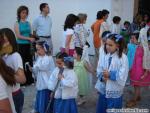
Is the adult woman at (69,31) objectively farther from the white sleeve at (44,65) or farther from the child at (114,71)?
the child at (114,71)

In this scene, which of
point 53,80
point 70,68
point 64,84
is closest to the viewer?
point 64,84

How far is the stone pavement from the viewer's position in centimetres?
620

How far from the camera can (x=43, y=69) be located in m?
5.61

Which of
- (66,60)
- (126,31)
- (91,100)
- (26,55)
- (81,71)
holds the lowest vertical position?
(91,100)

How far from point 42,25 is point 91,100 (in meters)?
2.14

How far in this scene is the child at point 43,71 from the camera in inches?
221

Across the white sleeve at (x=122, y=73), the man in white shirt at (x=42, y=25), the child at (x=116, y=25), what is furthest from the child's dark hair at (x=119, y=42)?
the child at (x=116, y=25)

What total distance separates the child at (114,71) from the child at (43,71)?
3.34ft

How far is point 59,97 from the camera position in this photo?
5.16 metres

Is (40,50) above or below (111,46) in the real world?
below

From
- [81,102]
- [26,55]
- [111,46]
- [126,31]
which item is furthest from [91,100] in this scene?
[126,31]

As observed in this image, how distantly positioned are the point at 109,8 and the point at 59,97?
6.29 m

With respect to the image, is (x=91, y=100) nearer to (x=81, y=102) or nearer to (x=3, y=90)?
(x=81, y=102)

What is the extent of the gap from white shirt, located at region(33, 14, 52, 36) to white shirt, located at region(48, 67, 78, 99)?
2.86 meters
